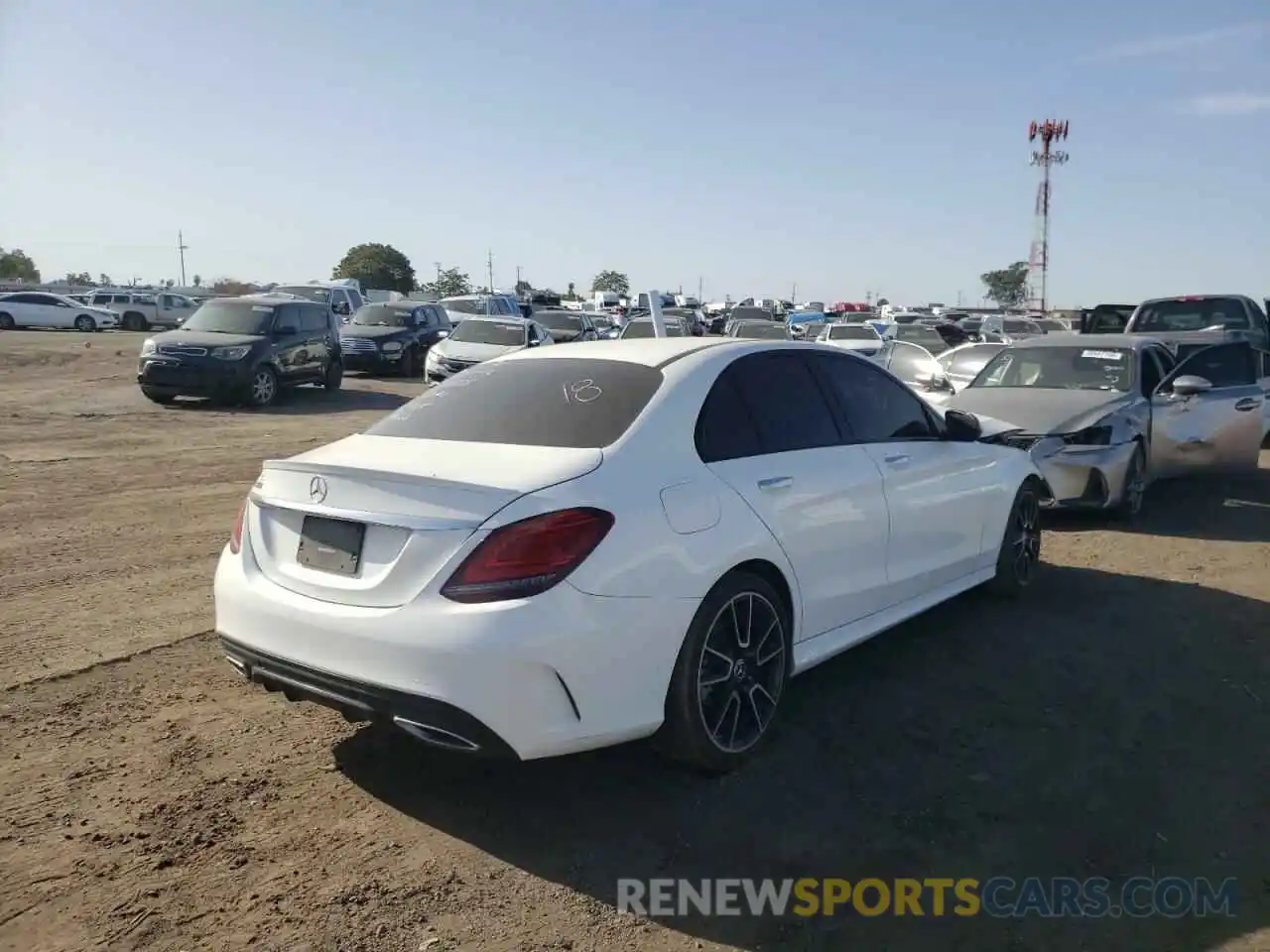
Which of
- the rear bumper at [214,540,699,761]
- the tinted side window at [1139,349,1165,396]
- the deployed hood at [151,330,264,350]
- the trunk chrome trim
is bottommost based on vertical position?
the rear bumper at [214,540,699,761]

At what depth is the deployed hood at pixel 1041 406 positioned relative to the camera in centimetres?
868

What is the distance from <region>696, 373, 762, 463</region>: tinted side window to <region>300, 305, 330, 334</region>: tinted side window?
614 inches

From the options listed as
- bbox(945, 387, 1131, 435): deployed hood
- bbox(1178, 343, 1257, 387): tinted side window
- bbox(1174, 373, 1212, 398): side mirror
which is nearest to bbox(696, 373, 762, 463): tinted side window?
bbox(945, 387, 1131, 435): deployed hood

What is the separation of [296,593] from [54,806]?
1124 mm

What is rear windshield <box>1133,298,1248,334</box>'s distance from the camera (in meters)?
14.6

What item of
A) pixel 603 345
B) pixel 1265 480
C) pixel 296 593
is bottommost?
pixel 1265 480

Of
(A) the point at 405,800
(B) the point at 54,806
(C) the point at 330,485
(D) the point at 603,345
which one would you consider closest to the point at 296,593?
(C) the point at 330,485

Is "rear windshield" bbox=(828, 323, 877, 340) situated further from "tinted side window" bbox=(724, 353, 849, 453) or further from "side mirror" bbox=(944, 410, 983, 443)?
"tinted side window" bbox=(724, 353, 849, 453)

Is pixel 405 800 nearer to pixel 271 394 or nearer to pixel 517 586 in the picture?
pixel 517 586

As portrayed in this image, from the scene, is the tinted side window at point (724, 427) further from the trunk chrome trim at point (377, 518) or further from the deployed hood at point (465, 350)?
the deployed hood at point (465, 350)

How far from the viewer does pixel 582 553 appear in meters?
3.41

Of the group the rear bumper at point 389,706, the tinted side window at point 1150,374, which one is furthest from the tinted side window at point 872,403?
the tinted side window at point 1150,374

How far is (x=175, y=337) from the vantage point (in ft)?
56.0

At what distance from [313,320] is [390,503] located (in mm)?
16569
